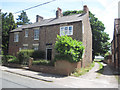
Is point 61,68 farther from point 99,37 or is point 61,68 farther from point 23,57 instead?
point 99,37

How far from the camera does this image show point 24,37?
75.8 feet

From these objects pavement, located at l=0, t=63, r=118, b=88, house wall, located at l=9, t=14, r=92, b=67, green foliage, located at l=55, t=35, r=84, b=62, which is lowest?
pavement, located at l=0, t=63, r=118, b=88

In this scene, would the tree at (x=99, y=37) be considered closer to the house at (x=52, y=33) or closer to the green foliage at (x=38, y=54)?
the house at (x=52, y=33)

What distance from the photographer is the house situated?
17.8 metres

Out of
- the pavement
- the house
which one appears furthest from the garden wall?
the house

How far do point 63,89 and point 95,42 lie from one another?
104 feet

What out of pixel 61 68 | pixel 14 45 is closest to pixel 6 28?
pixel 14 45

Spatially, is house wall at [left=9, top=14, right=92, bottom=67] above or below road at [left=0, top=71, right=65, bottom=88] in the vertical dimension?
above

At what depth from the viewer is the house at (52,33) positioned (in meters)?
17.8

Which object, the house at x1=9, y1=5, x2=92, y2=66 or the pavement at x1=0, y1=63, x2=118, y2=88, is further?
the house at x1=9, y1=5, x2=92, y2=66

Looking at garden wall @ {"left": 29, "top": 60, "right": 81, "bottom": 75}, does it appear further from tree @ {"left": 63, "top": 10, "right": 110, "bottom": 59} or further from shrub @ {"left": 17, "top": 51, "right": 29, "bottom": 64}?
tree @ {"left": 63, "top": 10, "right": 110, "bottom": 59}

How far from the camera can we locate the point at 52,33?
19.7 m

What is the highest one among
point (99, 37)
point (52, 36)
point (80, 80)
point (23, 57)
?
point (99, 37)

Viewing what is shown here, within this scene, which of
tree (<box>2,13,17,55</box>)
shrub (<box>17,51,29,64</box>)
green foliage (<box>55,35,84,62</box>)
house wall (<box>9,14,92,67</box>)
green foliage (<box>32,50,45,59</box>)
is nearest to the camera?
green foliage (<box>55,35,84,62</box>)
